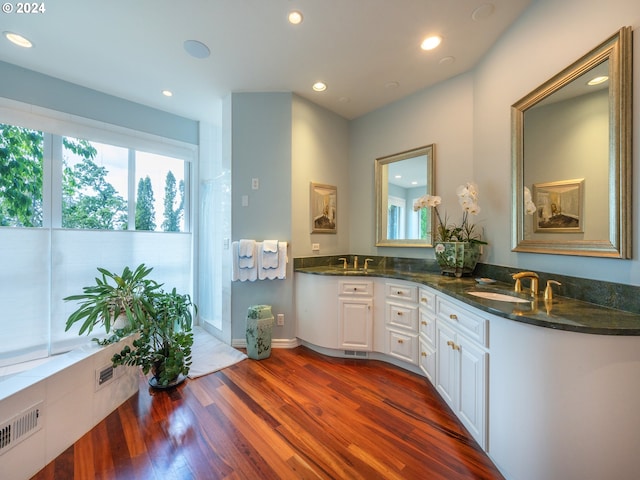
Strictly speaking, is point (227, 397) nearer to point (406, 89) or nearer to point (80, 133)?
point (80, 133)

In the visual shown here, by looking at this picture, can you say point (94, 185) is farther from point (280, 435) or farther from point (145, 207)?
point (280, 435)

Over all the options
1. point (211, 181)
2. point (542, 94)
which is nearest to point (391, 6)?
point (542, 94)

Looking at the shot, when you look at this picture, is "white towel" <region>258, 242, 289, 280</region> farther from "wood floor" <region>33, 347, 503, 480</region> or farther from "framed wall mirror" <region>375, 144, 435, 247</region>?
"framed wall mirror" <region>375, 144, 435, 247</region>

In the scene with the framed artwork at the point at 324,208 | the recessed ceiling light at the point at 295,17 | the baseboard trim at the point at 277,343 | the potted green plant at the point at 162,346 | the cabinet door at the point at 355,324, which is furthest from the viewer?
the framed artwork at the point at 324,208

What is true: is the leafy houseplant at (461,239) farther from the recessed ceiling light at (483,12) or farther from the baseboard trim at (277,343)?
the baseboard trim at (277,343)

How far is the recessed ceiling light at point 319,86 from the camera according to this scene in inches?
102

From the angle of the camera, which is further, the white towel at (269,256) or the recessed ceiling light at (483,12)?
the white towel at (269,256)

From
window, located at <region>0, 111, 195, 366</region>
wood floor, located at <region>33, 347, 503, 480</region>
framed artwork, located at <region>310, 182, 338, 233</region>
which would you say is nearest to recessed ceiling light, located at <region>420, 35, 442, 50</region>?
framed artwork, located at <region>310, 182, 338, 233</region>

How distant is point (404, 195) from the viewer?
2818mm

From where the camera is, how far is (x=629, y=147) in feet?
3.79

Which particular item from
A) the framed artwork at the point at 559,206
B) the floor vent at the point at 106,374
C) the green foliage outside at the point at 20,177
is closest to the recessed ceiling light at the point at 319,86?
the framed artwork at the point at 559,206

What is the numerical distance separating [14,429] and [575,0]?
147 inches

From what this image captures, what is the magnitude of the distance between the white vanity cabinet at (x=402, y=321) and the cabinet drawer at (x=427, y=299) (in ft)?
0.18

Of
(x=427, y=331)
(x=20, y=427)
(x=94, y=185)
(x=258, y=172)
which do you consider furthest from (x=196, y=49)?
(x=427, y=331)
